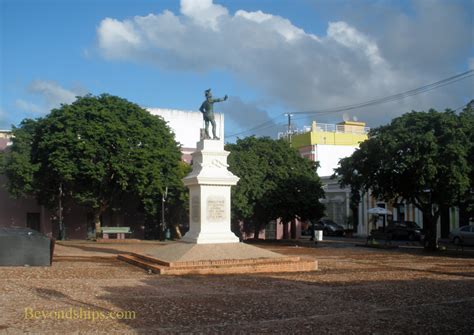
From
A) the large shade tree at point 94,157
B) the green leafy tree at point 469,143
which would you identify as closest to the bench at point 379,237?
the green leafy tree at point 469,143

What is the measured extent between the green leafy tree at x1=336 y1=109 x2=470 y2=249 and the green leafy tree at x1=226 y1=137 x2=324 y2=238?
742 centimetres

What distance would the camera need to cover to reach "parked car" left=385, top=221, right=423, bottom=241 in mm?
41969

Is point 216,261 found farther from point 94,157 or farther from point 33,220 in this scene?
point 33,220

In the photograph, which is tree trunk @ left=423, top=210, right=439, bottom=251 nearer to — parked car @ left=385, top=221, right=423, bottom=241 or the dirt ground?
the dirt ground

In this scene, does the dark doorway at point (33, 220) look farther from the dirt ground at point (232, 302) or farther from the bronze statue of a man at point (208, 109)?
the dirt ground at point (232, 302)

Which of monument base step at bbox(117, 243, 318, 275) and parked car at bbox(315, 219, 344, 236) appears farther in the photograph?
parked car at bbox(315, 219, 344, 236)

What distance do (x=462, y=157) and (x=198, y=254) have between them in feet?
43.0

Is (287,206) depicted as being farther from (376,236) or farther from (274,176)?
(376,236)

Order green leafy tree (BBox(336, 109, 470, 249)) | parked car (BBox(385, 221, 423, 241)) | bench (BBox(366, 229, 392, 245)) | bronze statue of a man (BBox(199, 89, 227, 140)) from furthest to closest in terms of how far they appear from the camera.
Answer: parked car (BBox(385, 221, 423, 241)), bench (BBox(366, 229, 392, 245)), green leafy tree (BBox(336, 109, 470, 249)), bronze statue of a man (BBox(199, 89, 227, 140))

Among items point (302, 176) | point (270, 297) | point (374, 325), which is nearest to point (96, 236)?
point (302, 176)

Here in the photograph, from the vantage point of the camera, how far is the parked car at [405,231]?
42.0 metres

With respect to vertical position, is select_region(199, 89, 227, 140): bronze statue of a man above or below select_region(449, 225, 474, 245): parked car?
above

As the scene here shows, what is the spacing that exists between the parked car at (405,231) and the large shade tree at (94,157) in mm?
16974

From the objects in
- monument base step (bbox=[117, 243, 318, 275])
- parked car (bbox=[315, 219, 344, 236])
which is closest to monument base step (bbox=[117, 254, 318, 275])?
monument base step (bbox=[117, 243, 318, 275])
